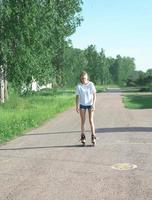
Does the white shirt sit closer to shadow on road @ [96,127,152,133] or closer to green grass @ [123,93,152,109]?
shadow on road @ [96,127,152,133]

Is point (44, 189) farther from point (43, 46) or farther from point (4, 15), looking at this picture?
point (43, 46)

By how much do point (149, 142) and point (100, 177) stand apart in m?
5.35

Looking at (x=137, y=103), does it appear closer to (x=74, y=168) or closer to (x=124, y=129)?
(x=124, y=129)

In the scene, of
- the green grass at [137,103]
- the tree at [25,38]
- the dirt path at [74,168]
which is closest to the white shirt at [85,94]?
the dirt path at [74,168]

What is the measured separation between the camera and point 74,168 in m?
10.1

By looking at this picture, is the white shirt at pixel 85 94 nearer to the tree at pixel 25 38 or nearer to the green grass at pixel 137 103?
the tree at pixel 25 38

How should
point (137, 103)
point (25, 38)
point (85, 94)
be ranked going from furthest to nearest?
1. point (137, 103)
2. point (25, 38)
3. point (85, 94)

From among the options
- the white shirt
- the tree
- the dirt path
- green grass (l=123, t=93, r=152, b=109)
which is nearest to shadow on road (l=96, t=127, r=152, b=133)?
the dirt path

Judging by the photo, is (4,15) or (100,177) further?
(4,15)

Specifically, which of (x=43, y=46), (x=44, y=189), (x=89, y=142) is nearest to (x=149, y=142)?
(x=89, y=142)

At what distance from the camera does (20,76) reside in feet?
97.2

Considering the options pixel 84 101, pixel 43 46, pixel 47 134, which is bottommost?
pixel 47 134

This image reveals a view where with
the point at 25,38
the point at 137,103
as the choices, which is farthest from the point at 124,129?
the point at 137,103

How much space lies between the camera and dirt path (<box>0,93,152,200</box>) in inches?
313
